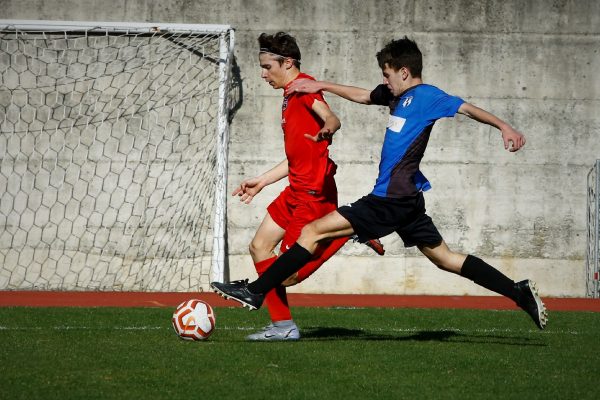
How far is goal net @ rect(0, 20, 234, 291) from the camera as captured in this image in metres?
11.3

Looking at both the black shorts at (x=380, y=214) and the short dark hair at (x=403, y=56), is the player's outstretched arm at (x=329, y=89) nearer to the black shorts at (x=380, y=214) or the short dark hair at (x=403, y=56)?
the short dark hair at (x=403, y=56)

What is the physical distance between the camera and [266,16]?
37.9 ft

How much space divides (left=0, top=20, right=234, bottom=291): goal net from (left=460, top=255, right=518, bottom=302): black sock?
5183mm

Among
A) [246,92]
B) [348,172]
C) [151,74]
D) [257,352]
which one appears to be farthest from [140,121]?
[257,352]

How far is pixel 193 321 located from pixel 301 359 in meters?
0.94

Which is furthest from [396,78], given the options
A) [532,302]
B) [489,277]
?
[532,302]

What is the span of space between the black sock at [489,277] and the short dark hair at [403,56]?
1295 mm

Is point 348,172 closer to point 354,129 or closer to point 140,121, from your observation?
point 354,129

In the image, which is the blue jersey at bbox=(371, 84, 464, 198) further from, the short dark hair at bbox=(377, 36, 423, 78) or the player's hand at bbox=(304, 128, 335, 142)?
the player's hand at bbox=(304, 128, 335, 142)

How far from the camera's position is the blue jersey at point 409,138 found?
6.29 metres

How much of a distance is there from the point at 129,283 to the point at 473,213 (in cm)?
406

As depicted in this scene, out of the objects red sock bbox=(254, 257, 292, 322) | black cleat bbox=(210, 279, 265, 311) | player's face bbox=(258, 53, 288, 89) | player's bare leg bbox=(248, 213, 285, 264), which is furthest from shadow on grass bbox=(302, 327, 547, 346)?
player's face bbox=(258, 53, 288, 89)

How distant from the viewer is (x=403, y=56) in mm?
6422

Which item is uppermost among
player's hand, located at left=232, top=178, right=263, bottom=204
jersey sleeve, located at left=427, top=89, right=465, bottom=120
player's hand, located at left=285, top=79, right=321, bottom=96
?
player's hand, located at left=285, top=79, right=321, bottom=96
